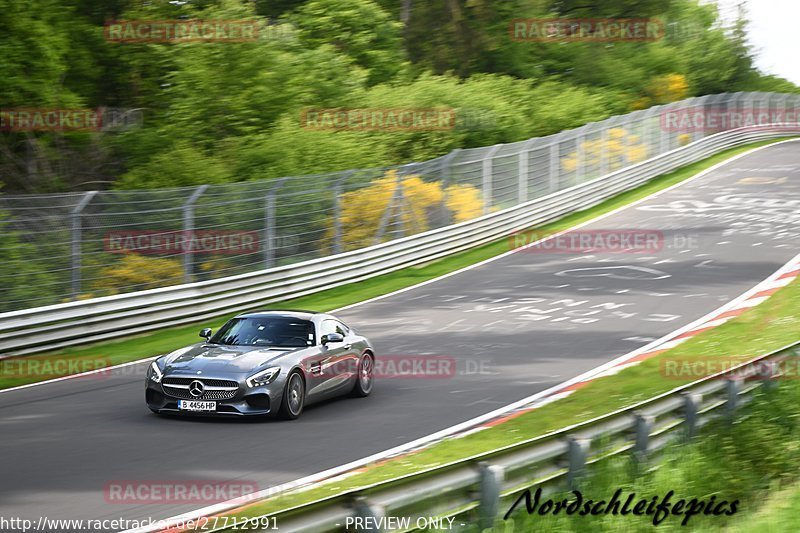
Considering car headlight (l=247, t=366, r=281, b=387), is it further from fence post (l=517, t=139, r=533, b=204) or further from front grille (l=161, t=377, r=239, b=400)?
fence post (l=517, t=139, r=533, b=204)

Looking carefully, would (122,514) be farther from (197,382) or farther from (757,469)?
(757,469)

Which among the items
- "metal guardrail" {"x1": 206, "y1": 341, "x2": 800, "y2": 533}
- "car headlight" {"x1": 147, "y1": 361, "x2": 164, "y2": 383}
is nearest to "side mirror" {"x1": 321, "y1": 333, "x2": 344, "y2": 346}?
"car headlight" {"x1": 147, "y1": 361, "x2": 164, "y2": 383}

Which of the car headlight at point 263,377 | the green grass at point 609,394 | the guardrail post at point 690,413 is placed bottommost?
the green grass at point 609,394

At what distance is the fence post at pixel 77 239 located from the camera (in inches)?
689

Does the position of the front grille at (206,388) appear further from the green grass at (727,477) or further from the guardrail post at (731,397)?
the guardrail post at (731,397)

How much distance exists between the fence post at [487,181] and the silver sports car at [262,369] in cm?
1566

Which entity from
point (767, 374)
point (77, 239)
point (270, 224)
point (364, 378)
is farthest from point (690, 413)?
point (270, 224)

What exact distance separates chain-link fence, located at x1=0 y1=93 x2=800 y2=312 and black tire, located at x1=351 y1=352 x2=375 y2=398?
596 cm

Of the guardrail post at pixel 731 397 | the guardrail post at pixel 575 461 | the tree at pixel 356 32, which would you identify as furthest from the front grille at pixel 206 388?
the tree at pixel 356 32

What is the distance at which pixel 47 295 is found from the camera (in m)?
17.3

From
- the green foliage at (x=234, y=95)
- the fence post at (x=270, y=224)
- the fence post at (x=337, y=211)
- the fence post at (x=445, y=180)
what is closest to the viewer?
the fence post at (x=270, y=224)

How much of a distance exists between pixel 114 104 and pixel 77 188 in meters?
6.47

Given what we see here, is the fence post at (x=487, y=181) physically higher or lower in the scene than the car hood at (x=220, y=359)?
higher

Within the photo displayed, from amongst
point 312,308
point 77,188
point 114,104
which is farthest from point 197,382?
point 114,104
